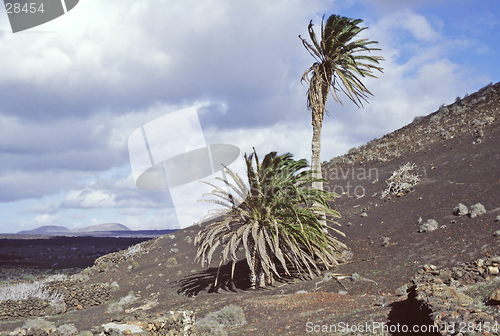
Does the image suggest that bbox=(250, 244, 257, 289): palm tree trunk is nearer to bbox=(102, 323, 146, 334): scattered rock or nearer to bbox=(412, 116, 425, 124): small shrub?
bbox=(102, 323, 146, 334): scattered rock

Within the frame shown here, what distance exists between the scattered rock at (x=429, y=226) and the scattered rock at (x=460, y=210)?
86cm

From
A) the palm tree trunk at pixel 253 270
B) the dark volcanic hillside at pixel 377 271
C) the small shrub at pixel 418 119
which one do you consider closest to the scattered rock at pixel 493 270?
the dark volcanic hillside at pixel 377 271

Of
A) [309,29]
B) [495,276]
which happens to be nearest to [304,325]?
[495,276]

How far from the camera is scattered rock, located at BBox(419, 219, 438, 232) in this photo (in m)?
12.6

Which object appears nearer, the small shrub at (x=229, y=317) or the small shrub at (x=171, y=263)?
the small shrub at (x=229, y=317)

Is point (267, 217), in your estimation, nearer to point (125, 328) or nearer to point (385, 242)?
point (385, 242)

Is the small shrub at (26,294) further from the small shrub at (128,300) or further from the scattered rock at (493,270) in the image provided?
the scattered rock at (493,270)

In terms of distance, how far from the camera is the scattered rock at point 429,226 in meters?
12.6

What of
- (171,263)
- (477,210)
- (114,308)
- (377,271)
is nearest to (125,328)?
(114,308)

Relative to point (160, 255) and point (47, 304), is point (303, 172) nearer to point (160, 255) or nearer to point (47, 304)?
point (47, 304)

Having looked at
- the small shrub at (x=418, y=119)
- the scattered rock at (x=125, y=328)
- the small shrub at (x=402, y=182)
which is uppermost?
the small shrub at (x=418, y=119)

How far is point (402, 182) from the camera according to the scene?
1827cm

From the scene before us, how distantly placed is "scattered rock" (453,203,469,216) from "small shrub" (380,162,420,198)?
4379mm

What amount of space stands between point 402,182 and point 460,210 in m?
5.47
